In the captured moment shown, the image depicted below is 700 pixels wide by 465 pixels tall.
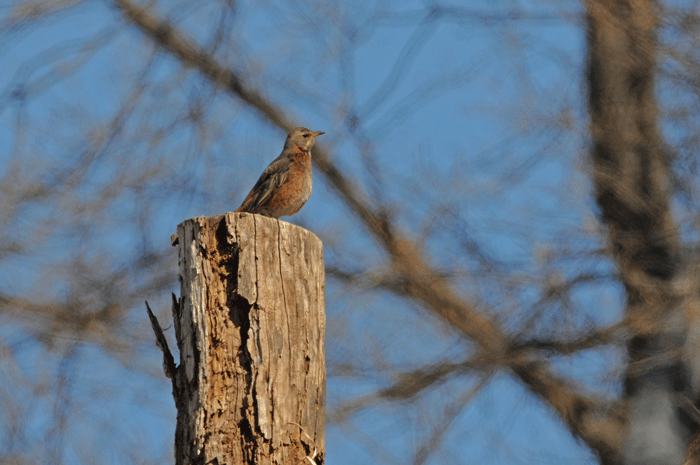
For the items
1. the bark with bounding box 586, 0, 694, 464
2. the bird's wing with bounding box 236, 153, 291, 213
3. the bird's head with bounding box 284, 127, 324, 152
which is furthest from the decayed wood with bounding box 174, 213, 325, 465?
the bark with bounding box 586, 0, 694, 464

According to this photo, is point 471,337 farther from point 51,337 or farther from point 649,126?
point 51,337

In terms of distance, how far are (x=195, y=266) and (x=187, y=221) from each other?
6.8 inches

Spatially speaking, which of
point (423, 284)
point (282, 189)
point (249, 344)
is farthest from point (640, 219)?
point (249, 344)

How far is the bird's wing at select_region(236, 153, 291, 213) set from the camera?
4352 mm

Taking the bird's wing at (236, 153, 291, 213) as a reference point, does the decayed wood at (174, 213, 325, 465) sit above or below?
below

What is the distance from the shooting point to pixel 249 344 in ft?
6.97

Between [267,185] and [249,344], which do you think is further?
[267,185]

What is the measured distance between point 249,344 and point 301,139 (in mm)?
2919

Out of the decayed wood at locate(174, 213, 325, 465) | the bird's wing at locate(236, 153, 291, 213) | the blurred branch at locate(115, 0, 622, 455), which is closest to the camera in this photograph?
the decayed wood at locate(174, 213, 325, 465)

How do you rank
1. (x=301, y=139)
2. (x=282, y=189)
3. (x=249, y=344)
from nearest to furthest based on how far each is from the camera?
(x=249, y=344) → (x=282, y=189) → (x=301, y=139)

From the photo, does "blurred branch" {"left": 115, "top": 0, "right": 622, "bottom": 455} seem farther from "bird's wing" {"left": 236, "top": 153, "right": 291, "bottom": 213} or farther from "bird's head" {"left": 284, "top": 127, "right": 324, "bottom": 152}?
"bird's wing" {"left": 236, "top": 153, "right": 291, "bottom": 213}

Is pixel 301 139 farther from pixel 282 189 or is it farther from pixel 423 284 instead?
pixel 423 284

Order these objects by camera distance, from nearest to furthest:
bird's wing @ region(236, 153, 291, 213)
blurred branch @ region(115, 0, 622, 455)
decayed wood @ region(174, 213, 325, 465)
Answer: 1. decayed wood @ region(174, 213, 325, 465)
2. bird's wing @ region(236, 153, 291, 213)
3. blurred branch @ region(115, 0, 622, 455)

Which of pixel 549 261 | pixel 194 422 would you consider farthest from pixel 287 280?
pixel 549 261
